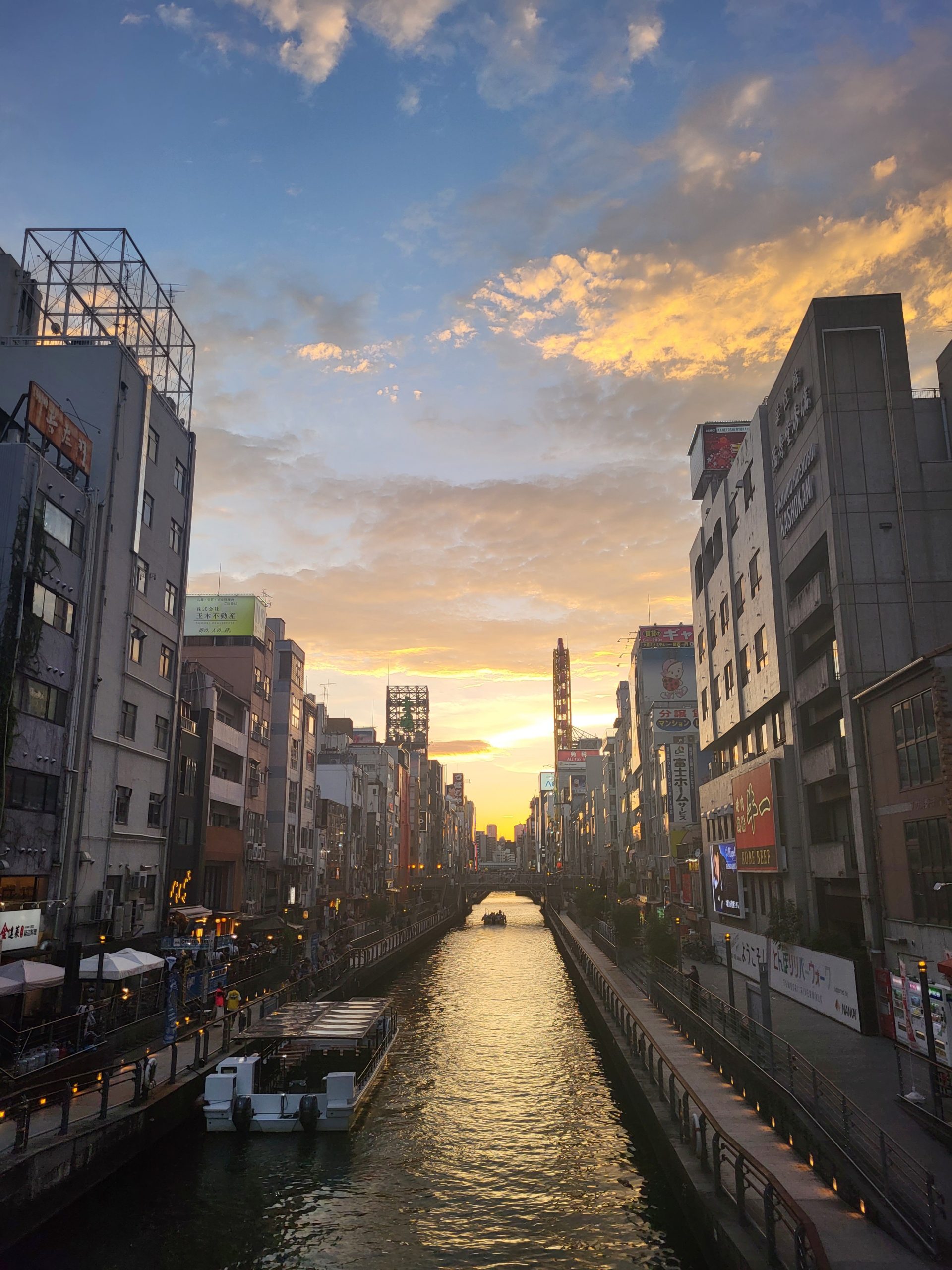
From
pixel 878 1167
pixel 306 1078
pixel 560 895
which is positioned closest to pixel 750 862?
pixel 306 1078

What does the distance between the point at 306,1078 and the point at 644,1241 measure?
14716 millimetres

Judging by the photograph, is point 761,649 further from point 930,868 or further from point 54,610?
point 54,610

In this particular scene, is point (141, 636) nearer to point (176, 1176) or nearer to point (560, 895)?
point (176, 1176)

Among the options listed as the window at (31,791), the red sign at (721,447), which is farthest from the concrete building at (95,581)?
the red sign at (721,447)

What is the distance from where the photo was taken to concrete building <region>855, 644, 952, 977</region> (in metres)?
26.7

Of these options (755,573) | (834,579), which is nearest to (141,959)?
(834,579)

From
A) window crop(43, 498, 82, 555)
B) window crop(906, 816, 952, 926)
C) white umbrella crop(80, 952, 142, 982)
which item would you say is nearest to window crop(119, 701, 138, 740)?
window crop(43, 498, 82, 555)

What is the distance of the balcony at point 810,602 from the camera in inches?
1531

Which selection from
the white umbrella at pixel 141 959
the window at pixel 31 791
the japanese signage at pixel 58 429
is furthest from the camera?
the japanese signage at pixel 58 429

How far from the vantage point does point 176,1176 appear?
22.0 metres

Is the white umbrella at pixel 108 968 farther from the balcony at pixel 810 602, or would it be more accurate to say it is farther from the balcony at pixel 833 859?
the balcony at pixel 810 602

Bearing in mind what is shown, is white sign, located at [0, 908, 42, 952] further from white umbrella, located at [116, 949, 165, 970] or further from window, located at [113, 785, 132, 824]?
window, located at [113, 785, 132, 824]

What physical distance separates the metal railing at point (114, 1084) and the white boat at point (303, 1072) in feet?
4.27

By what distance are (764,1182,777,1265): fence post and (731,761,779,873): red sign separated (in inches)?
1241
